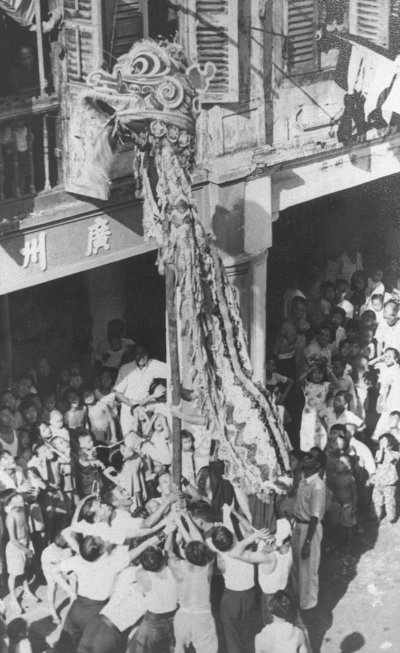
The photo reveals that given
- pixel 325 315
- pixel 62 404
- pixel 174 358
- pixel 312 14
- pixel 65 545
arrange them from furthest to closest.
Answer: pixel 325 315
pixel 312 14
pixel 62 404
pixel 65 545
pixel 174 358

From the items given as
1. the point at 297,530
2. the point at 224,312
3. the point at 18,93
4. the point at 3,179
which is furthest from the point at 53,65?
the point at 297,530

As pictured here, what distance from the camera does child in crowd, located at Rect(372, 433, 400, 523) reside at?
30.1ft

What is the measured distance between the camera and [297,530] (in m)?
8.34

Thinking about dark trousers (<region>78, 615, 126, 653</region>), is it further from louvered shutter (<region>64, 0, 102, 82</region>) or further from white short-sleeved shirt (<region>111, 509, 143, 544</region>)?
louvered shutter (<region>64, 0, 102, 82</region>)

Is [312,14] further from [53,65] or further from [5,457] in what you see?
[5,457]

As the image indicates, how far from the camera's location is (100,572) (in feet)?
23.8

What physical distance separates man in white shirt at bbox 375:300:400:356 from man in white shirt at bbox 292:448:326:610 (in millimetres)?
2671

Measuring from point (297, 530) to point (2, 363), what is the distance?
10.7 feet

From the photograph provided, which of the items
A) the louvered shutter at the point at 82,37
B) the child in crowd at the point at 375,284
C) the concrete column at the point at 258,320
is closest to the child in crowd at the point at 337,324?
the child in crowd at the point at 375,284

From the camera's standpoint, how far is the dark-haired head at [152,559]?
7.12 metres

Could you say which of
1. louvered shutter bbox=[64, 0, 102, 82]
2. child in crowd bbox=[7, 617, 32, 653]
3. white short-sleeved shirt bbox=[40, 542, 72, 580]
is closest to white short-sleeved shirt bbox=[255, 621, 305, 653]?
white short-sleeved shirt bbox=[40, 542, 72, 580]

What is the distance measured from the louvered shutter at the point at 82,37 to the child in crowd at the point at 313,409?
10.8 ft

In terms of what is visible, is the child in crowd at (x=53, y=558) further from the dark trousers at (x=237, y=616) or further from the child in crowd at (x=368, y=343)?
the child in crowd at (x=368, y=343)

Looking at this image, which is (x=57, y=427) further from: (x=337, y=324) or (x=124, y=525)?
(x=337, y=324)
